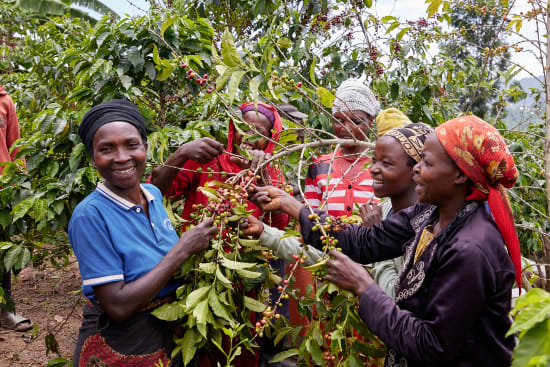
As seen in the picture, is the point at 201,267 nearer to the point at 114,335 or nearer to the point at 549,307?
the point at 114,335

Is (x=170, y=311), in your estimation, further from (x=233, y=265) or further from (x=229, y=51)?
(x=229, y=51)

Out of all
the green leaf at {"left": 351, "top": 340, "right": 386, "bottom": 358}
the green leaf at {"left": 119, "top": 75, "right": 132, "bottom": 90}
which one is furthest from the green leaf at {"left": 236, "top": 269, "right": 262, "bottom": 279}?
the green leaf at {"left": 119, "top": 75, "right": 132, "bottom": 90}

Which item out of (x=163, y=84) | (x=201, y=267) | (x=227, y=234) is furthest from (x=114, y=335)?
(x=163, y=84)

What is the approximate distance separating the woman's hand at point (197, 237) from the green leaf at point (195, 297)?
0.15 m

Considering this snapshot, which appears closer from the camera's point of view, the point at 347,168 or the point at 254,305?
the point at 254,305

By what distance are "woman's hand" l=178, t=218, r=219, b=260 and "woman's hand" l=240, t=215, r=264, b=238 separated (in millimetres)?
223

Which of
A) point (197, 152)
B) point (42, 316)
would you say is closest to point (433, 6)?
point (197, 152)

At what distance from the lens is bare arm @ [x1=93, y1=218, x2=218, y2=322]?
1.63 m

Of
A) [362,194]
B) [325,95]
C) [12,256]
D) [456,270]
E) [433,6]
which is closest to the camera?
[456,270]

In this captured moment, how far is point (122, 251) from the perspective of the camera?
66.0 inches

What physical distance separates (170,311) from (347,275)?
726 millimetres

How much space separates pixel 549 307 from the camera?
0.84 m

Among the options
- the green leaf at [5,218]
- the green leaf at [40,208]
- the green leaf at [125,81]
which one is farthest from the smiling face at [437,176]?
the green leaf at [5,218]

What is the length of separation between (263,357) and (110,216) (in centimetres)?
139
